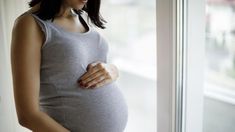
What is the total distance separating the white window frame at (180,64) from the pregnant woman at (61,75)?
8.9 inches

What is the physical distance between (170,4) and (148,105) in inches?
25.3

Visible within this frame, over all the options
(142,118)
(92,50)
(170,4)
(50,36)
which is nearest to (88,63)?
(92,50)

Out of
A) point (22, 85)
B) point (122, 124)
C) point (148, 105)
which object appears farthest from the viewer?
point (148, 105)

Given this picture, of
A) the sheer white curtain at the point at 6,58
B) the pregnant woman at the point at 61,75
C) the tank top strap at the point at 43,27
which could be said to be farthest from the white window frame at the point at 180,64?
the sheer white curtain at the point at 6,58

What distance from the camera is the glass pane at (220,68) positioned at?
3.75ft

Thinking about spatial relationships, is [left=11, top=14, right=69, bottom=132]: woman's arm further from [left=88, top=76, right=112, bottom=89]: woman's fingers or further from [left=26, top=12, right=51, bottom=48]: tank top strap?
[left=88, top=76, right=112, bottom=89]: woman's fingers

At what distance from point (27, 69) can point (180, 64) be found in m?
0.64

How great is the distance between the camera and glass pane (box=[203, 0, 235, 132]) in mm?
1142

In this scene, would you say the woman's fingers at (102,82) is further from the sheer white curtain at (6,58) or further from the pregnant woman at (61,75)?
the sheer white curtain at (6,58)

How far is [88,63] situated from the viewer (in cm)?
105

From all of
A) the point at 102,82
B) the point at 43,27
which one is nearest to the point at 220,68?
the point at 102,82

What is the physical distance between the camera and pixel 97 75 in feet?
3.47

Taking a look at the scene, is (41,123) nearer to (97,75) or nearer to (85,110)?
(85,110)

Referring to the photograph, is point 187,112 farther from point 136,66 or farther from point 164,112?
point 136,66
